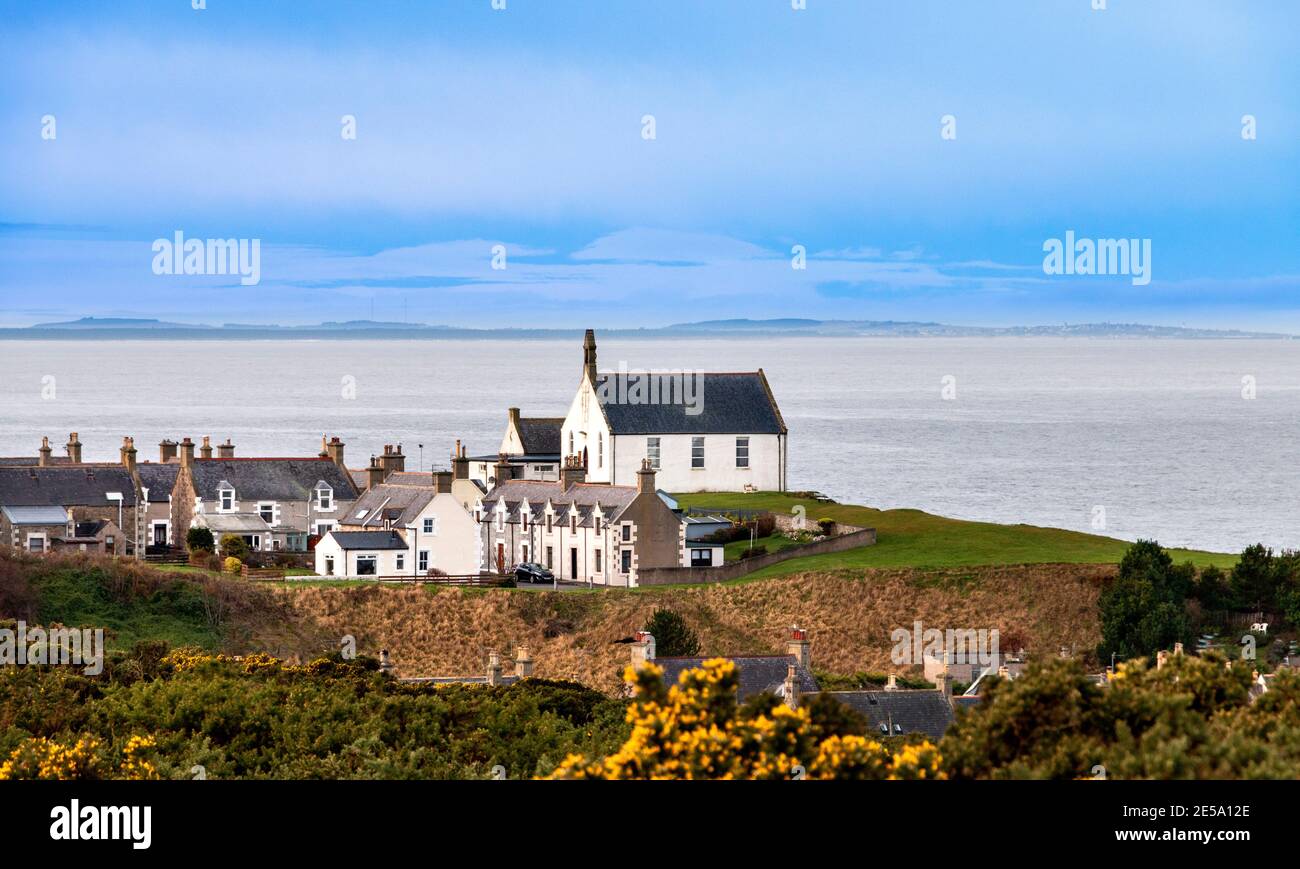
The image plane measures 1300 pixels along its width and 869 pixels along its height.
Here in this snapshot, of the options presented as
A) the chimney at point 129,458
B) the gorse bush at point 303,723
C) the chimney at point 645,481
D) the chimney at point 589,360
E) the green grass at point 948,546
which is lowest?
the gorse bush at point 303,723

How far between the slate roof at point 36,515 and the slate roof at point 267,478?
508 centimetres

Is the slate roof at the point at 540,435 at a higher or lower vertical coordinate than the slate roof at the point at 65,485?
higher

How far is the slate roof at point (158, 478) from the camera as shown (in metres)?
74.8

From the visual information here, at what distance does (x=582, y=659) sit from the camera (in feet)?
196

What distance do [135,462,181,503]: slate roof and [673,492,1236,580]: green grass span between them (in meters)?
22.1

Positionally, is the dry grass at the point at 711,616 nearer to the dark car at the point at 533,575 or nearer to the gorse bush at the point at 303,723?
the dark car at the point at 533,575

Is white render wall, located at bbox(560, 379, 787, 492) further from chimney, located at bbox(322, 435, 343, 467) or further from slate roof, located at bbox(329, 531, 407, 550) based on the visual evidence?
slate roof, located at bbox(329, 531, 407, 550)

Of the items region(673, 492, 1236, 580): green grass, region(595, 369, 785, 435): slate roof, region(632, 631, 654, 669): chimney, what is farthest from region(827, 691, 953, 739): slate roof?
region(595, 369, 785, 435): slate roof

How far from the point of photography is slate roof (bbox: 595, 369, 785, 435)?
269ft

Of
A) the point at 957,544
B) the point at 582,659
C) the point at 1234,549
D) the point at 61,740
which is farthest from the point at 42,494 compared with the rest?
the point at 1234,549

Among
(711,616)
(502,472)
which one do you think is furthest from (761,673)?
(502,472)

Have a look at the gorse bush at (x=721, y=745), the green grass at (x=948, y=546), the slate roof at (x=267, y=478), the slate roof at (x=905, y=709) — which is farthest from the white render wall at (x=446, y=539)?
the gorse bush at (x=721, y=745)
